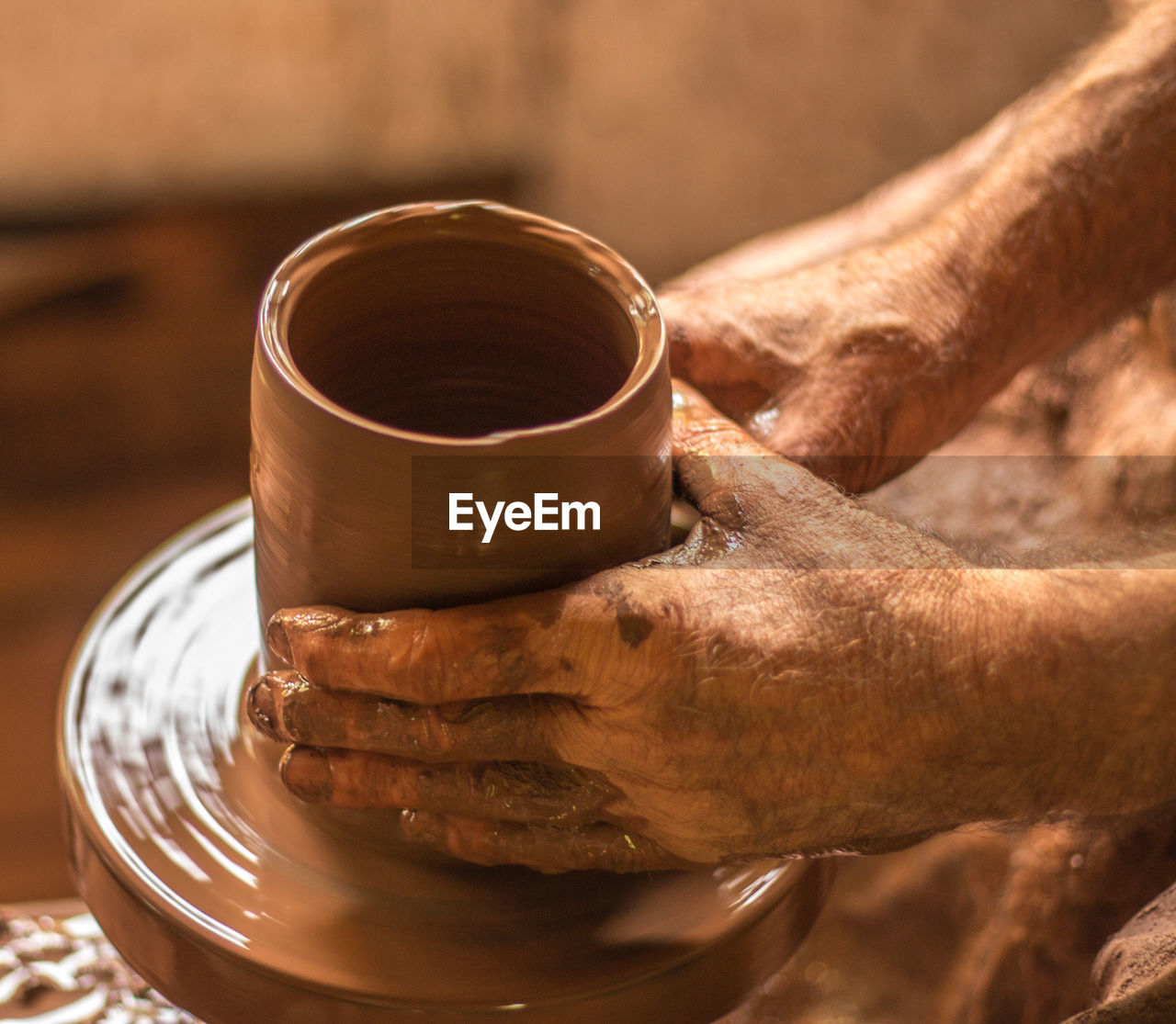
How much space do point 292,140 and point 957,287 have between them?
249 cm

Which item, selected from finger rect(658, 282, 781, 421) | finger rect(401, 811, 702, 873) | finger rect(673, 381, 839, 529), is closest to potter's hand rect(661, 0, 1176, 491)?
finger rect(658, 282, 781, 421)

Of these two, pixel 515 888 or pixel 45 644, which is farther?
pixel 45 644

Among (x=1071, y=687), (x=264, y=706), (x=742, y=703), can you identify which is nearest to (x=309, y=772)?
(x=264, y=706)

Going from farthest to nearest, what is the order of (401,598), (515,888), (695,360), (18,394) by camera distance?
(18,394) → (695,360) → (515,888) → (401,598)

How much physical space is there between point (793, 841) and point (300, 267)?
62 cm

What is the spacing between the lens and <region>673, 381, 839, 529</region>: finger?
109 centimetres

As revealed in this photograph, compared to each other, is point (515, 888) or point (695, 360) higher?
point (695, 360)

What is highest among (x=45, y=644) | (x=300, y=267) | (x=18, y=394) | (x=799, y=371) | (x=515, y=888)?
(x=300, y=267)

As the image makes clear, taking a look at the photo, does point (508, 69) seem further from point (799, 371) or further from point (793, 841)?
point (793, 841)

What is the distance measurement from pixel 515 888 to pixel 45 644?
209cm

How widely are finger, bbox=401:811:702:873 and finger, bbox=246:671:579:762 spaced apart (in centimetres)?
8

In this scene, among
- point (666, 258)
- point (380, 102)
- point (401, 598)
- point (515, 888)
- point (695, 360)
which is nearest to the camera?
point (401, 598)

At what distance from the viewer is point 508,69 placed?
11.7ft

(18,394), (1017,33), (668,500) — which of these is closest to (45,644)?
(18,394)
